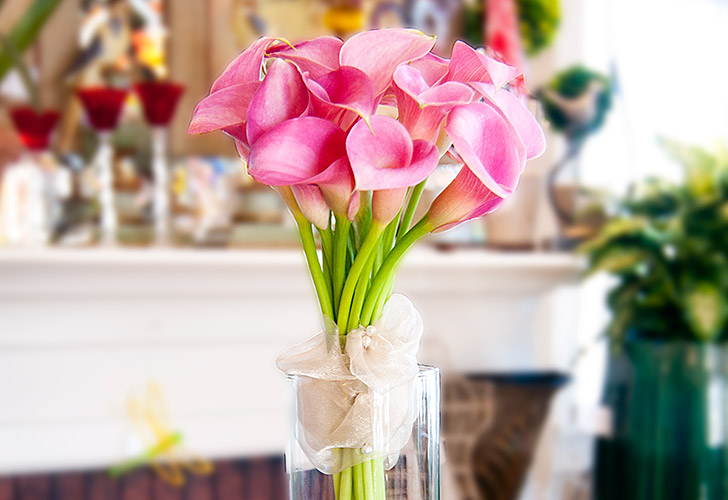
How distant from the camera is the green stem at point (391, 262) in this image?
0.33 metres

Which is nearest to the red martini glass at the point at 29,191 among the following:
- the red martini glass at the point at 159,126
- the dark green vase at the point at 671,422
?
the red martini glass at the point at 159,126

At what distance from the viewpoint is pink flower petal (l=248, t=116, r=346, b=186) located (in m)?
0.28

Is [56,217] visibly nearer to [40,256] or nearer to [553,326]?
[40,256]

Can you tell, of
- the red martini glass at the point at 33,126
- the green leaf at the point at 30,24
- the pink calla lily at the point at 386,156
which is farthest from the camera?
the red martini glass at the point at 33,126

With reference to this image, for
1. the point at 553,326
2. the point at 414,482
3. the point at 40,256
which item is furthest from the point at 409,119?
the point at 553,326

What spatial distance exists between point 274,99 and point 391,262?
9 centimetres

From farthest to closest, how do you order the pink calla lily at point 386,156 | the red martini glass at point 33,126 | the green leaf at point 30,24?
the red martini glass at point 33,126 < the green leaf at point 30,24 < the pink calla lily at point 386,156

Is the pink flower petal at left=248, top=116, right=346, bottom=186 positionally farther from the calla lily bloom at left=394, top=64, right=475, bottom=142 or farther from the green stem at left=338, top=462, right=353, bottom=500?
the green stem at left=338, top=462, right=353, bottom=500

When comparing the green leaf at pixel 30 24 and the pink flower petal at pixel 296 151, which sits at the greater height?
the green leaf at pixel 30 24

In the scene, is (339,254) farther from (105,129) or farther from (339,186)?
(105,129)

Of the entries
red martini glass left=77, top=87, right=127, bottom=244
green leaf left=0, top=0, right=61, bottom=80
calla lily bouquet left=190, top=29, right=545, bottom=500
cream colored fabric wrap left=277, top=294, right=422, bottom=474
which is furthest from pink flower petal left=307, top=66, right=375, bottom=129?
red martini glass left=77, top=87, right=127, bottom=244

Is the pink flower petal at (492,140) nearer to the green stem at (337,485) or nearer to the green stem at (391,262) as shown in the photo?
the green stem at (391,262)

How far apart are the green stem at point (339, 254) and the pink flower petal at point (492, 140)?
0.07 m

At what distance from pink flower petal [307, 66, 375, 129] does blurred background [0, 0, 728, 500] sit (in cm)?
78
